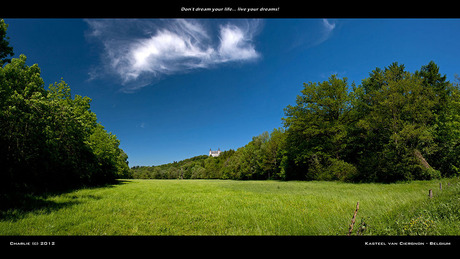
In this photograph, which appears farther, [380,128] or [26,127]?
[380,128]

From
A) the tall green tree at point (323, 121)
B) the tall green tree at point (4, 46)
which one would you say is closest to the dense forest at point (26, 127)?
the tall green tree at point (4, 46)

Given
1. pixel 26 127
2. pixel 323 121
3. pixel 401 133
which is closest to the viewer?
pixel 26 127

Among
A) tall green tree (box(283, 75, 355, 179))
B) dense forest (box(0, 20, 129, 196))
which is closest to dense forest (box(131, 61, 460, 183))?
tall green tree (box(283, 75, 355, 179))

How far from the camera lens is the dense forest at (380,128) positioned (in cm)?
2100

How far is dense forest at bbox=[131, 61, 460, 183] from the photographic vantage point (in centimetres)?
2100

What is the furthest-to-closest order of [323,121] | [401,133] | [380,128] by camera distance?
[323,121] < [380,128] < [401,133]

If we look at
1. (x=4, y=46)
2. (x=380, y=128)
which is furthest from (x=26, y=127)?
(x=380, y=128)

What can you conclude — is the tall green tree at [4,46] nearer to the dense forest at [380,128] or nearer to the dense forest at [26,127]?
the dense forest at [26,127]

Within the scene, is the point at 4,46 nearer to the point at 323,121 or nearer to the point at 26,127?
Answer: the point at 26,127

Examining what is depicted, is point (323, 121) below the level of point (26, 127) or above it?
above

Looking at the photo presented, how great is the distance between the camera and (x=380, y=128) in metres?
23.7
